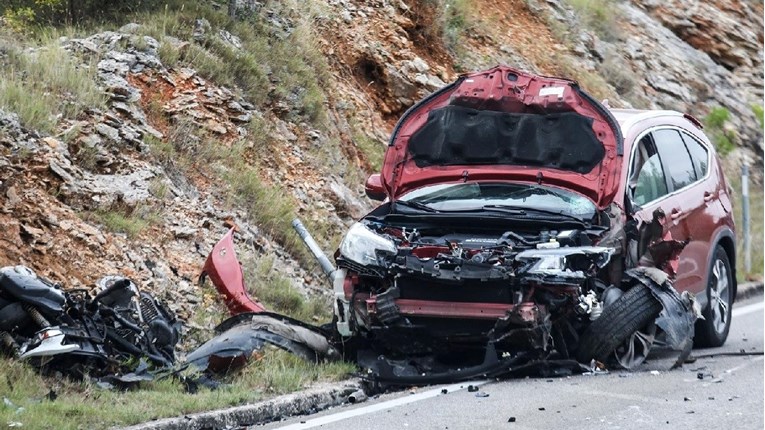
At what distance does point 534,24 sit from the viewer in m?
19.6

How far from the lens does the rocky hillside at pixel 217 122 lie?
9961mm

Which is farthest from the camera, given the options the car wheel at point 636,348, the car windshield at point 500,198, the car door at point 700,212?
the car door at point 700,212

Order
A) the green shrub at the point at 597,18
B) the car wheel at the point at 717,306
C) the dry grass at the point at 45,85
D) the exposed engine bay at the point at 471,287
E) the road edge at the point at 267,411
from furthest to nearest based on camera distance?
1. the green shrub at the point at 597,18
2. the car wheel at the point at 717,306
3. the dry grass at the point at 45,85
4. the exposed engine bay at the point at 471,287
5. the road edge at the point at 267,411

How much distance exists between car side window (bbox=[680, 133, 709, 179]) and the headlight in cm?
364

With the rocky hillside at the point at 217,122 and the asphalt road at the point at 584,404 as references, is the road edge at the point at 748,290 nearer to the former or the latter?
the rocky hillside at the point at 217,122

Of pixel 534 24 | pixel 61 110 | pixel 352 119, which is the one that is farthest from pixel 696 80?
pixel 61 110

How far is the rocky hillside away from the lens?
9961 millimetres

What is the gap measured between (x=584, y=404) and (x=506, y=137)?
289 centimetres

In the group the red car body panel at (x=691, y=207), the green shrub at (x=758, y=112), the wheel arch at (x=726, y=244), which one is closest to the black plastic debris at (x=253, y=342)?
the red car body panel at (x=691, y=207)

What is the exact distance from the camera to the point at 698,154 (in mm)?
11453

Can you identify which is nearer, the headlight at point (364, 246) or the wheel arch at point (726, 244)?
the headlight at point (364, 246)

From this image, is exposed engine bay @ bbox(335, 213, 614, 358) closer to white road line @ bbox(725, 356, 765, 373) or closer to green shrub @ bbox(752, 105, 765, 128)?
white road line @ bbox(725, 356, 765, 373)

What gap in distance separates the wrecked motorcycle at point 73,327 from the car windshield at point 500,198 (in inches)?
91.9

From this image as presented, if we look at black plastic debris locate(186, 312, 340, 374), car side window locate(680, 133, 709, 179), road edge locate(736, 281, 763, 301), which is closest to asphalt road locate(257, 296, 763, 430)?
black plastic debris locate(186, 312, 340, 374)
